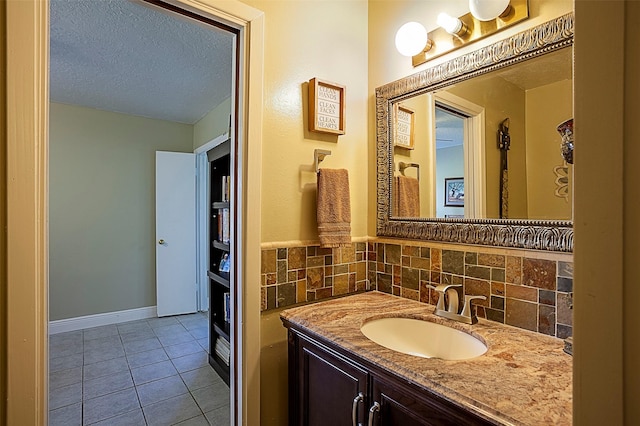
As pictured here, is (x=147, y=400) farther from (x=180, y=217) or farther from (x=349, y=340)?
(x=180, y=217)

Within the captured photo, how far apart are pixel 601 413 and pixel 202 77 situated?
3.02 metres

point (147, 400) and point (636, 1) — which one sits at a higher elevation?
point (636, 1)

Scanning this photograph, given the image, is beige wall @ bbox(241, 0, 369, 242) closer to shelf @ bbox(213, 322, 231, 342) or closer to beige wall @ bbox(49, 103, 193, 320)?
shelf @ bbox(213, 322, 231, 342)

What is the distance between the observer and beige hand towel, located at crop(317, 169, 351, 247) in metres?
1.49

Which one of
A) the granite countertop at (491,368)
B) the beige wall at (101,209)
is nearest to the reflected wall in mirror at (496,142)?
the granite countertop at (491,368)

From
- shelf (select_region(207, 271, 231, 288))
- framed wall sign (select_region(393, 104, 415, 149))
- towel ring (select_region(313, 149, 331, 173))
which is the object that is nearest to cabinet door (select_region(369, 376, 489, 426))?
towel ring (select_region(313, 149, 331, 173))

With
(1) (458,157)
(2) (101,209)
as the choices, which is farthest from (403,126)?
(2) (101,209)

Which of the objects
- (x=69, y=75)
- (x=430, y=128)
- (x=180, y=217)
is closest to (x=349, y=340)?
(x=430, y=128)

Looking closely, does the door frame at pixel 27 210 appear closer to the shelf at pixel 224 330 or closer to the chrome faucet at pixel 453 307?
the chrome faucet at pixel 453 307

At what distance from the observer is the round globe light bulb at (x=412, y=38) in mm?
1414

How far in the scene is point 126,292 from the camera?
378 cm

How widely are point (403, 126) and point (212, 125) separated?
269 centimetres

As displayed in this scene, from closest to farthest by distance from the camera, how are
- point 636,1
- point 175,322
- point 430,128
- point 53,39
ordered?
point 636,1 → point 430,128 → point 53,39 → point 175,322

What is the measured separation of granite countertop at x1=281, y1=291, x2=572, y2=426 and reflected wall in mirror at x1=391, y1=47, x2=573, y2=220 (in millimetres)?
419
